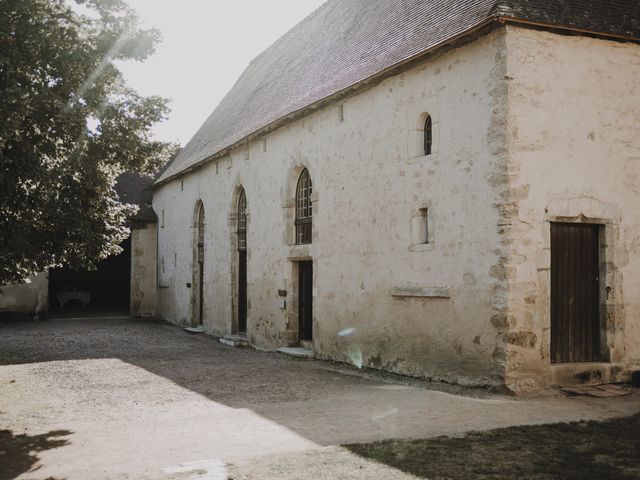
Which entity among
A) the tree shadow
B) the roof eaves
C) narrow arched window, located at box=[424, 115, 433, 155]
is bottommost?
the tree shadow

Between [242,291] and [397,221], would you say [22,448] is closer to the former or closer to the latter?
[397,221]

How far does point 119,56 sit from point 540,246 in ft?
21.0

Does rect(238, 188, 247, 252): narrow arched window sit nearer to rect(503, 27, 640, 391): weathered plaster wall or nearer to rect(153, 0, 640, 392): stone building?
rect(153, 0, 640, 392): stone building

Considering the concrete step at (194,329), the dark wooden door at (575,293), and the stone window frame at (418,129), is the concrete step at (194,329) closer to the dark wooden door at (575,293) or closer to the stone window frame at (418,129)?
the stone window frame at (418,129)

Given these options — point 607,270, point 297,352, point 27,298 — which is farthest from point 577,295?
point 27,298

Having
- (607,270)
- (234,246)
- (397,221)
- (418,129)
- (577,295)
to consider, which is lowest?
(577,295)

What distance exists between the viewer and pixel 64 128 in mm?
8391

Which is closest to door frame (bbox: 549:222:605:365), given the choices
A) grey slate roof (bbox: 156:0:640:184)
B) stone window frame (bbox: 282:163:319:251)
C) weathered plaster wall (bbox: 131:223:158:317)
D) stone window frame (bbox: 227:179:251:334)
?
grey slate roof (bbox: 156:0:640:184)

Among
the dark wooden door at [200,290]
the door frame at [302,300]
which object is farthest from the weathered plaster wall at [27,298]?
the door frame at [302,300]

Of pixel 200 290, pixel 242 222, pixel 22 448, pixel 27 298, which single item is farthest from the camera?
pixel 27 298

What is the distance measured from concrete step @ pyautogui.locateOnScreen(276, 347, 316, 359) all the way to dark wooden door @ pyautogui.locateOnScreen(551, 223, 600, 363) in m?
5.49

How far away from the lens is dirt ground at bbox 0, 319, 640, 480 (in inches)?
220

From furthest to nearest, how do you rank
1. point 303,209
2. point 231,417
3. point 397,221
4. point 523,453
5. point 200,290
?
point 200,290 < point 303,209 < point 397,221 < point 231,417 < point 523,453

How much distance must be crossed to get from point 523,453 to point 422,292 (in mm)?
4491
